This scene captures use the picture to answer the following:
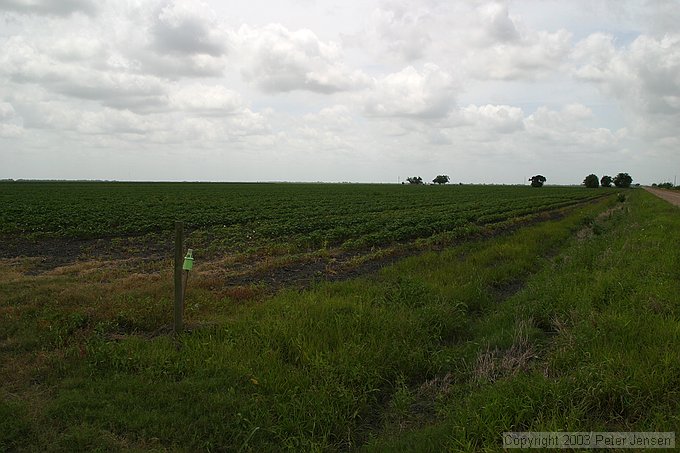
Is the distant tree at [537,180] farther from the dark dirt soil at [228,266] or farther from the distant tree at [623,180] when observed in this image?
the dark dirt soil at [228,266]

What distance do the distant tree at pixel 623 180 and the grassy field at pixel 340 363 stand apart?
163 metres

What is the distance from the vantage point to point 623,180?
5709 inches

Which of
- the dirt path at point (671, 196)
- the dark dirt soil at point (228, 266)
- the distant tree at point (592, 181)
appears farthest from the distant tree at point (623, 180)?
the dark dirt soil at point (228, 266)

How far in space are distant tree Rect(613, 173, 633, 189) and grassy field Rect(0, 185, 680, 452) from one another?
534 feet

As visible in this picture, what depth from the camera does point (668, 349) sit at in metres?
4.88

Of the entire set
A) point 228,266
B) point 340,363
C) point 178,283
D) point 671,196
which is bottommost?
point 340,363

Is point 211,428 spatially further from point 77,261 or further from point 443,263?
point 77,261

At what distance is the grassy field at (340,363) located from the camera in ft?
13.6

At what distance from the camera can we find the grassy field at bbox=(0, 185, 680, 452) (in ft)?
13.6

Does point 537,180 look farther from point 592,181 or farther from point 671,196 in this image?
point 671,196

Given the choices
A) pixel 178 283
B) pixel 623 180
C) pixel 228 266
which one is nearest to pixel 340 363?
pixel 178 283

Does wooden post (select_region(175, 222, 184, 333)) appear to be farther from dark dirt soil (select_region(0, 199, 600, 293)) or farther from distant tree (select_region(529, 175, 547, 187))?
distant tree (select_region(529, 175, 547, 187))

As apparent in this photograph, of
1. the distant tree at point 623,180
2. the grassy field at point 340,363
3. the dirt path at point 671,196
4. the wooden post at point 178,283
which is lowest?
the grassy field at point 340,363

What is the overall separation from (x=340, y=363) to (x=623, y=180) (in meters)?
170
